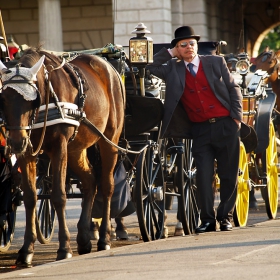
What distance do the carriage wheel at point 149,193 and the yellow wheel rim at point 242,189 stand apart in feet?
3.41

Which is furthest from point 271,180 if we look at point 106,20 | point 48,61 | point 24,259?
point 106,20

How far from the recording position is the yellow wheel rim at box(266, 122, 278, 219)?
466 inches

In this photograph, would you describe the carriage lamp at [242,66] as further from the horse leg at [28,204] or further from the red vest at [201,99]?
the horse leg at [28,204]

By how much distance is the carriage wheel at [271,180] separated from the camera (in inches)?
458

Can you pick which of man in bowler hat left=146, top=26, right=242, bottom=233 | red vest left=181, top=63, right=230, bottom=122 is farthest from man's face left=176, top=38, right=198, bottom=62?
red vest left=181, top=63, right=230, bottom=122

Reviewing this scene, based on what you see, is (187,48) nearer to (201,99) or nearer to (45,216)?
(201,99)

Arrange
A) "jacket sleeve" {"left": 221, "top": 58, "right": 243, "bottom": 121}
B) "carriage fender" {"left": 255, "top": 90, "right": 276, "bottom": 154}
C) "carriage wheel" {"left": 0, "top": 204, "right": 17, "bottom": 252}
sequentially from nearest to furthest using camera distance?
"carriage wheel" {"left": 0, "top": 204, "right": 17, "bottom": 252} → "jacket sleeve" {"left": 221, "top": 58, "right": 243, "bottom": 121} → "carriage fender" {"left": 255, "top": 90, "right": 276, "bottom": 154}

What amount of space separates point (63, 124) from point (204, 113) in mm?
1721

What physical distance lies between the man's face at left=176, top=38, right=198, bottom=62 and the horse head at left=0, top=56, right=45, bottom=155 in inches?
78.8

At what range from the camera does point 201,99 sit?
984 centimetres

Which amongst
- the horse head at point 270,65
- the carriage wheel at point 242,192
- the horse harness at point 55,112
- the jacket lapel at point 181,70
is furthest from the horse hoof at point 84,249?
the horse head at point 270,65

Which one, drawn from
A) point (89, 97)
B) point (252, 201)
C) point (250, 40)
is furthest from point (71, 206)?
point (250, 40)

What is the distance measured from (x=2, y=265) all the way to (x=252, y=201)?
548cm

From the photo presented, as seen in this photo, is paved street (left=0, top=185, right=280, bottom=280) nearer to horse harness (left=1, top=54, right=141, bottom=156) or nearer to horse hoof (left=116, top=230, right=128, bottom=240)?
horse harness (left=1, top=54, right=141, bottom=156)
